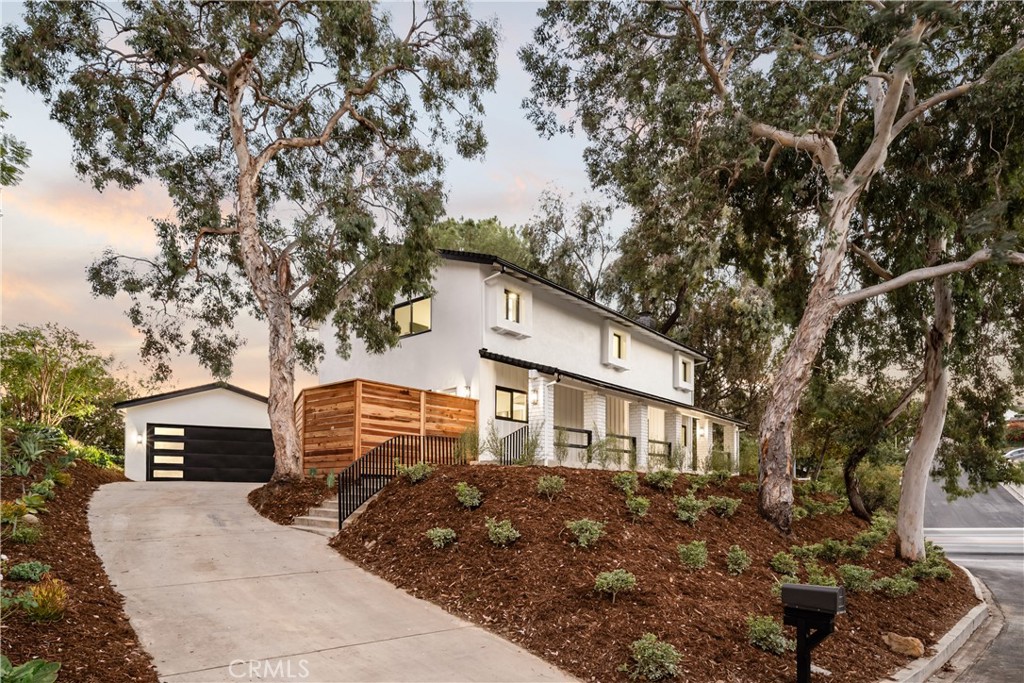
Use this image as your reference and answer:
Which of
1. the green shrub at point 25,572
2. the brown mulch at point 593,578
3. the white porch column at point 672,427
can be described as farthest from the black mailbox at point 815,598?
the white porch column at point 672,427

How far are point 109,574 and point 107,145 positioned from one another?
1236 centimetres

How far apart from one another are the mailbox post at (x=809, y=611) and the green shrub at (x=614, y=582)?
6.86 ft

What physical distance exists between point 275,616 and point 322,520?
4.75m

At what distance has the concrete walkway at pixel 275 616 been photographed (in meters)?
6.18

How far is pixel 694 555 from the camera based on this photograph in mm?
8875

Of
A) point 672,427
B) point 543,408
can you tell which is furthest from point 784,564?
point 672,427

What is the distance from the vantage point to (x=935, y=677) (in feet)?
26.6

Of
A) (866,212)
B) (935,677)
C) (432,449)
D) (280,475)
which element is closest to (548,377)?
(432,449)

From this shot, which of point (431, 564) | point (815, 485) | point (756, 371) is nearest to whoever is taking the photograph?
point (431, 564)

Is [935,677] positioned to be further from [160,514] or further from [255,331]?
[255,331]

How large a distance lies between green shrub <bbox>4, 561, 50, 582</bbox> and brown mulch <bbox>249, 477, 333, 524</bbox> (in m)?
5.49

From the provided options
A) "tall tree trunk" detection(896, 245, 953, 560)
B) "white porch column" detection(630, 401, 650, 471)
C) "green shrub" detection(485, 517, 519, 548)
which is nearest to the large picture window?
"white porch column" detection(630, 401, 650, 471)

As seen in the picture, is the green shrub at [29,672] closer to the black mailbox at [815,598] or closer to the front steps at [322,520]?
the black mailbox at [815,598]

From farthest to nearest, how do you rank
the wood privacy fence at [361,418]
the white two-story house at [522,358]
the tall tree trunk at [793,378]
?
1. the white two-story house at [522,358]
2. the wood privacy fence at [361,418]
3. the tall tree trunk at [793,378]
